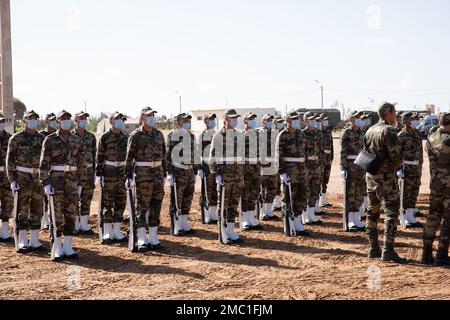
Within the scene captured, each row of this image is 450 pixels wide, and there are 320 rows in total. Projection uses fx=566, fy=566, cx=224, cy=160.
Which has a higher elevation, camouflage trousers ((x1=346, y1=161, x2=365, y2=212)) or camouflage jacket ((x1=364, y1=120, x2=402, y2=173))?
camouflage jacket ((x1=364, y1=120, x2=402, y2=173))

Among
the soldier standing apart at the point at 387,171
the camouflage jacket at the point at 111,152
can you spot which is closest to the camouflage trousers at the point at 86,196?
the camouflage jacket at the point at 111,152

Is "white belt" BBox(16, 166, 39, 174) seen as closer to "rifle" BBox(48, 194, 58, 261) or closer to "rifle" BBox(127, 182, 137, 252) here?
"rifle" BBox(48, 194, 58, 261)

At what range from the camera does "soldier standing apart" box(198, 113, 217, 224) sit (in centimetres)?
1209

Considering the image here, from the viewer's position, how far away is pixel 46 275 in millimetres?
8000

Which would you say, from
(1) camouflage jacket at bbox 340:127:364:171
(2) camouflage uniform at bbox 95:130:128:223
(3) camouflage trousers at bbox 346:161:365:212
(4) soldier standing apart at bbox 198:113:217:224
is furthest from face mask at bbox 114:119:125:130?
(3) camouflage trousers at bbox 346:161:365:212

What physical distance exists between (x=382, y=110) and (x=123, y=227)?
607 centimetres

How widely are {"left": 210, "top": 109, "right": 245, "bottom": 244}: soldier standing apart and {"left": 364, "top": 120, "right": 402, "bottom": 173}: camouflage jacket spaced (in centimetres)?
252

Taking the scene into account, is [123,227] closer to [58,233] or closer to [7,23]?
[58,233]

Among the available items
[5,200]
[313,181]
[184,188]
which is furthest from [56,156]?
[313,181]

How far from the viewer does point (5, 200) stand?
10.5m

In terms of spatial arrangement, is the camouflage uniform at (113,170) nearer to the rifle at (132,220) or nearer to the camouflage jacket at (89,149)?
the rifle at (132,220)

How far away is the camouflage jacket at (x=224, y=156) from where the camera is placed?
9.95 m

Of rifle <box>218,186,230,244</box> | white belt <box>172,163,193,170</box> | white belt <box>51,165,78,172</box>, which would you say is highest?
white belt <box>51,165,78,172</box>

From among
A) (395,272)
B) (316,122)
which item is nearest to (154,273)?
(395,272)
